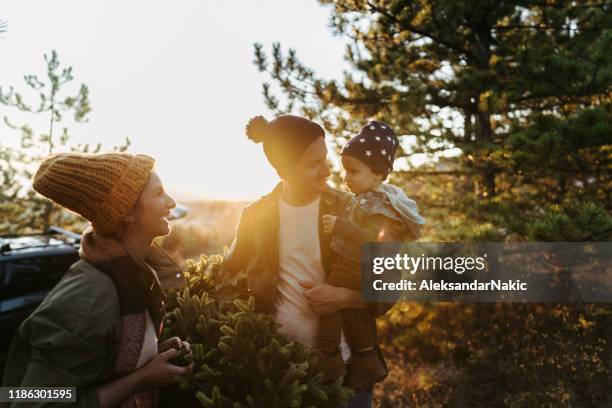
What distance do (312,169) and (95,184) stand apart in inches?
40.6

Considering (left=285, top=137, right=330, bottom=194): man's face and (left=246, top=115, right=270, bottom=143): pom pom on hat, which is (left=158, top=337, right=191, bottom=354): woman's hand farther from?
(left=246, top=115, right=270, bottom=143): pom pom on hat

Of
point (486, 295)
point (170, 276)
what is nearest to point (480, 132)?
point (486, 295)

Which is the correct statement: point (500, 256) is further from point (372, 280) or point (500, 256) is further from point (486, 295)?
point (372, 280)

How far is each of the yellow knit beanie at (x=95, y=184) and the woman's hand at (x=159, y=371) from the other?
0.57 metres

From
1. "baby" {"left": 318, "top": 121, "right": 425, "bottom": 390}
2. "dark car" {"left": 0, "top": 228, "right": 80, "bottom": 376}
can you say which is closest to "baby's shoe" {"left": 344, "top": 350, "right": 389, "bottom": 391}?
"baby" {"left": 318, "top": 121, "right": 425, "bottom": 390}

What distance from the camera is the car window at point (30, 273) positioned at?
5.10 metres

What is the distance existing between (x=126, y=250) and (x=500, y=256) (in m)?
4.61

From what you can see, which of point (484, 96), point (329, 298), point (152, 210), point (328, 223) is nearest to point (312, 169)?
point (328, 223)

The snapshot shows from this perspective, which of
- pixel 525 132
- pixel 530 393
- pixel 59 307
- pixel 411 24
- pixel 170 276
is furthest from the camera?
pixel 411 24

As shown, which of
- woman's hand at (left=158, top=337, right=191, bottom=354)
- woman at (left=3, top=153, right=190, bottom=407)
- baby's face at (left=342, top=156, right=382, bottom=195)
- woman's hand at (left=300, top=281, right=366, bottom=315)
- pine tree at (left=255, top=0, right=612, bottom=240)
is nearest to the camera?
woman at (left=3, top=153, right=190, bottom=407)

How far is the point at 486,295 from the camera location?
5.41 meters

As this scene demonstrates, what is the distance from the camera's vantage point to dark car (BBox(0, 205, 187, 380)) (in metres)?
5.03

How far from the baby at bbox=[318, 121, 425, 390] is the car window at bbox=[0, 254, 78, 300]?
478 cm

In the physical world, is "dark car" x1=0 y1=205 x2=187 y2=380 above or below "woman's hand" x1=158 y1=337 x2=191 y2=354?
above
